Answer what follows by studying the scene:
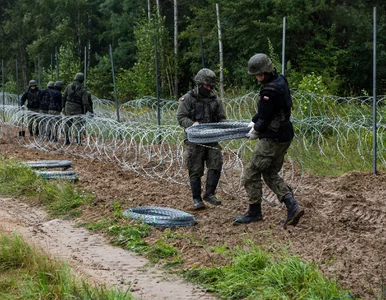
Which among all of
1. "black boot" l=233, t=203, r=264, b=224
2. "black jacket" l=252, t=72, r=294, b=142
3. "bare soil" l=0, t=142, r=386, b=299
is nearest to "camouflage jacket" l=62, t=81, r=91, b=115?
"bare soil" l=0, t=142, r=386, b=299

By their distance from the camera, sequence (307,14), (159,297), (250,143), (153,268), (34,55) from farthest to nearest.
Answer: (34,55), (307,14), (250,143), (153,268), (159,297)

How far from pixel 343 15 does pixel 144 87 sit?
11.1m

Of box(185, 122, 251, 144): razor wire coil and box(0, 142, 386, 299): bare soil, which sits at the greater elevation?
box(185, 122, 251, 144): razor wire coil

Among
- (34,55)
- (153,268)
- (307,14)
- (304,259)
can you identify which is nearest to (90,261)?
(153,268)

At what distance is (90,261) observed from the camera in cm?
659

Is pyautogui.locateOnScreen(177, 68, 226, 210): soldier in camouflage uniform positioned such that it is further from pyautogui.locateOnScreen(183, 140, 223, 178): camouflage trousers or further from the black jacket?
the black jacket

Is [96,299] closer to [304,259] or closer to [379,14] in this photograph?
[304,259]

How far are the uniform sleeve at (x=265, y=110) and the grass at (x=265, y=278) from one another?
1552 mm

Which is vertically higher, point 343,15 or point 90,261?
point 343,15

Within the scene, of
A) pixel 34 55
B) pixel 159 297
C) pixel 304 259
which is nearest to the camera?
pixel 159 297

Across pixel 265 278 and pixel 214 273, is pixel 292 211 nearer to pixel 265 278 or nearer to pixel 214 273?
pixel 214 273

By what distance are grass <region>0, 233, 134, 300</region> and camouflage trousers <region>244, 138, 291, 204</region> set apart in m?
2.54

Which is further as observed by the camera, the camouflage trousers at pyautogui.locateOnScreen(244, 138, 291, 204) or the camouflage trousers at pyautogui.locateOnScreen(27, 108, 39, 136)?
the camouflage trousers at pyautogui.locateOnScreen(27, 108, 39, 136)

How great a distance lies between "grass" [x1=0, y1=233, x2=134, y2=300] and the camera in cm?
504
